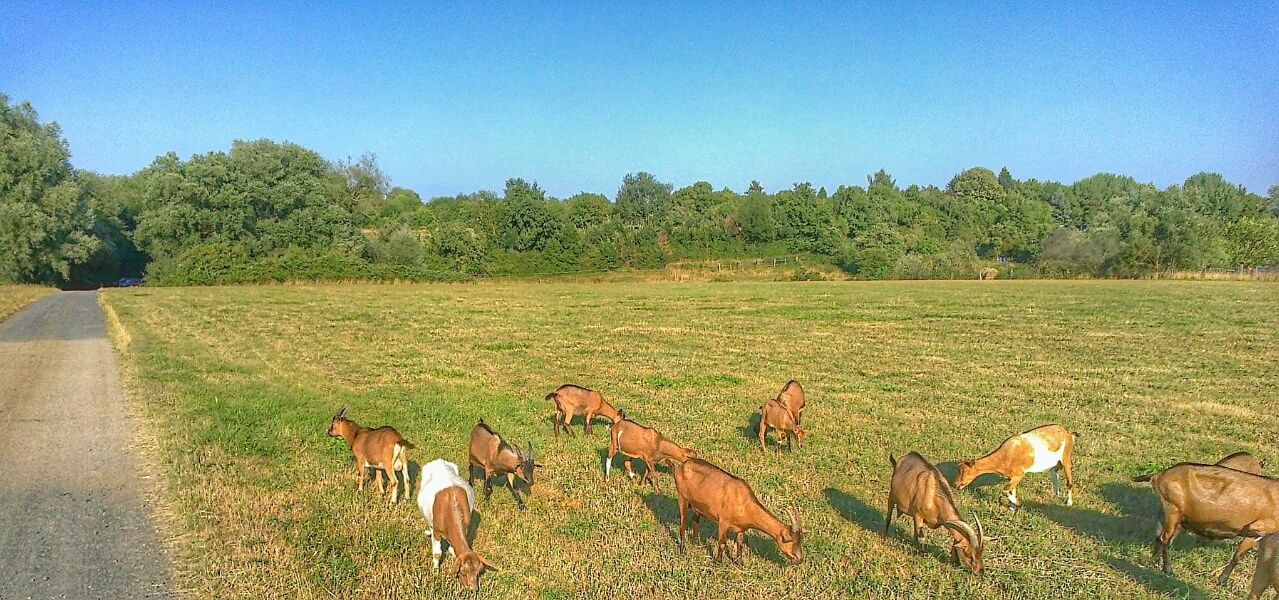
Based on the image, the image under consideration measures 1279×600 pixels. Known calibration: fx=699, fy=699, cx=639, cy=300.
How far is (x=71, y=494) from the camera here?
341 inches

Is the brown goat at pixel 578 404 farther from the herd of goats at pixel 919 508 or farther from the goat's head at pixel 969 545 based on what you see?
the goat's head at pixel 969 545

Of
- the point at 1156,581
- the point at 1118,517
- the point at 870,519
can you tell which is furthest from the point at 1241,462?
the point at 870,519

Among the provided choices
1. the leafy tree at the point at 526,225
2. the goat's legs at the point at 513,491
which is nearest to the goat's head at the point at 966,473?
the goat's legs at the point at 513,491

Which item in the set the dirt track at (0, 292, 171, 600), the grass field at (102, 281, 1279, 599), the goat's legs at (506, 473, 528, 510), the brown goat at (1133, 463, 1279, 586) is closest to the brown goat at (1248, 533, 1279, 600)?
the brown goat at (1133, 463, 1279, 586)

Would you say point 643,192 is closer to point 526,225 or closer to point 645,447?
point 526,225

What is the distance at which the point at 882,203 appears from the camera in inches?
4166

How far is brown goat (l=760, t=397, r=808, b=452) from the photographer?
1039 cm

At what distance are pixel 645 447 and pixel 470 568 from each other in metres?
3.33

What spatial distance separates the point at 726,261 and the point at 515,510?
7235 centimetres

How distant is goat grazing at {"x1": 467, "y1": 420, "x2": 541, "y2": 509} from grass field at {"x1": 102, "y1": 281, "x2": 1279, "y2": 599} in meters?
0.35

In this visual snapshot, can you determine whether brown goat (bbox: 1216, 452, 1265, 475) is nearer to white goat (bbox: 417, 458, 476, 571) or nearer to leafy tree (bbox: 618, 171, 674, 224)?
white goat (bbox: 417, 458, 476, 571)

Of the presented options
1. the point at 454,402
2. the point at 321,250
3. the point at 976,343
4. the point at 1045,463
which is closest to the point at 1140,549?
the point at 1045,463

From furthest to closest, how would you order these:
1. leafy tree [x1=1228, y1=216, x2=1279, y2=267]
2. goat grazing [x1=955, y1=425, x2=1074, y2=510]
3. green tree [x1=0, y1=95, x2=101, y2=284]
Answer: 1. leafy tree [x1=1228, y1=216, x2=1279, y2=267]
2. green tree [x1=0, y1=95, x2=101, y2=284]
3. goat grazing [x1=955, y1=425, x2=1074, y2=510]

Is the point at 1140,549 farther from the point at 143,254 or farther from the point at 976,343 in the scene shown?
the point at 143,254
